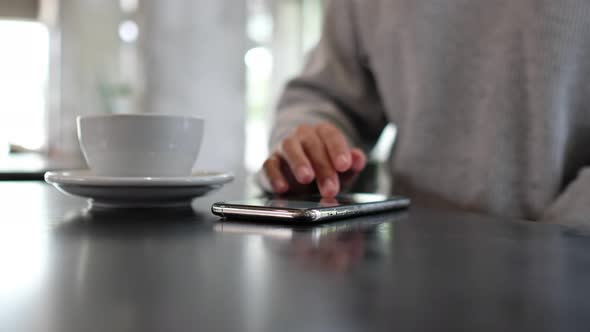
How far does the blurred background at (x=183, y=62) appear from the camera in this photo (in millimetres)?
2420

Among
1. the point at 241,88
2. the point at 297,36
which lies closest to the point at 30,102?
the point at 297,36

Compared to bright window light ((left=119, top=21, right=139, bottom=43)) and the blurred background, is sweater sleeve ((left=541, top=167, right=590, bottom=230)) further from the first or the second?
bright window light ((left=119, top=21, right=139, bottom=43))

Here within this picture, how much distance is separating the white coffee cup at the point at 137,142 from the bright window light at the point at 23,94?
19.0 ft

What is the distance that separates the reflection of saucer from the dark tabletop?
63mm

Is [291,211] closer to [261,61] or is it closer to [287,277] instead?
[287,277]

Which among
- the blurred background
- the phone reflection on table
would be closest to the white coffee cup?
the phone reflection on table

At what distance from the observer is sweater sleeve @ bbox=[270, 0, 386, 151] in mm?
1061

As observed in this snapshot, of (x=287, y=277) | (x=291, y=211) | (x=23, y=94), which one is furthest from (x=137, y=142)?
(x=23, y=94)

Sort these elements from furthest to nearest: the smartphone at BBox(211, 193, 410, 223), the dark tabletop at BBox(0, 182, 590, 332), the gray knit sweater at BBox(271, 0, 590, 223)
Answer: the gray knit sweater at BBox(271, 0, 590, 223) → the smartphone at BBox(211, 193, 410, 223) → the dark tabletop at BBox(0, 182, 590, 332)

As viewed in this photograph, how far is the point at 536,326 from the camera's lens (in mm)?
170

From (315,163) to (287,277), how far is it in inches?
15.0

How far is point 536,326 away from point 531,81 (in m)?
0.68

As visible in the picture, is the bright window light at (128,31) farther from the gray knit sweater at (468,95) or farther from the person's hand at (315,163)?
the person's hand at (315,163)

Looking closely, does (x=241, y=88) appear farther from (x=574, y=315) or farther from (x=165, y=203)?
(x=574, y=315)
